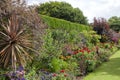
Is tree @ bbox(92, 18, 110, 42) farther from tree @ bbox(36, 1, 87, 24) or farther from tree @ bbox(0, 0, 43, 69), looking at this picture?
tree @ bbox(36, 1, 87, 24)

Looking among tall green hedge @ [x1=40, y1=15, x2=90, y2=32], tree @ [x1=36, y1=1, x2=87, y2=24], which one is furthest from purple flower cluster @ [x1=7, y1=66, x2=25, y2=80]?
tree @ [x1=36, y1=1, x2=87, y2=24]

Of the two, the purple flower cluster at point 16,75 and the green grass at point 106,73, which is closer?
the purple flower cluster at point 16,75

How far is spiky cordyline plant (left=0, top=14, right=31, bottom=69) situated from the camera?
7789mm

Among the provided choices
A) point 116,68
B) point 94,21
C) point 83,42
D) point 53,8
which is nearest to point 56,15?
point 53,8

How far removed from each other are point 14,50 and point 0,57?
0.57 m

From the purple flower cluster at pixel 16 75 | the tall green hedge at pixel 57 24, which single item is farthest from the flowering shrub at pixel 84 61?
the purple flower cluster at pixel 16 75

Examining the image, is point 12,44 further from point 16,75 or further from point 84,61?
point 84,61

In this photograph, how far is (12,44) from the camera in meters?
7.88

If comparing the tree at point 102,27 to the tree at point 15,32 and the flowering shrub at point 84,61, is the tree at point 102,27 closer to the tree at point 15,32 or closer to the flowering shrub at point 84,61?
the flowering shrub at point 84,61

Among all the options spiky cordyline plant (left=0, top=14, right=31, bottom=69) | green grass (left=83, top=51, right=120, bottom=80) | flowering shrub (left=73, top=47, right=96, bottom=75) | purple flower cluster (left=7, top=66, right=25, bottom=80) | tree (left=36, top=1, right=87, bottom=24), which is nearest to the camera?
purple flower cluster (left=7, top=66, right=25, bottom=80)

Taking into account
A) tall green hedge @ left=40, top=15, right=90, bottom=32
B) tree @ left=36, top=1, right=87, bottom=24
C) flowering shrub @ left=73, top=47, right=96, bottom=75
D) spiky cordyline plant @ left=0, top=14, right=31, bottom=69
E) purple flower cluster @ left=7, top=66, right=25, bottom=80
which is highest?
tree @ left=36, top=1, right=87, bottom=24

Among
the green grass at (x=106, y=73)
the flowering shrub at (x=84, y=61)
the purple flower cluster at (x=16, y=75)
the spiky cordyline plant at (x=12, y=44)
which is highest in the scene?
the spiky cordyline plant at (x=12, y=44)

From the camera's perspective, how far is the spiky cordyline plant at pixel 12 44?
7789mm

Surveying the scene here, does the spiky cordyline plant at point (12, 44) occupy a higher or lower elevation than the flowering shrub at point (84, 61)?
higher
